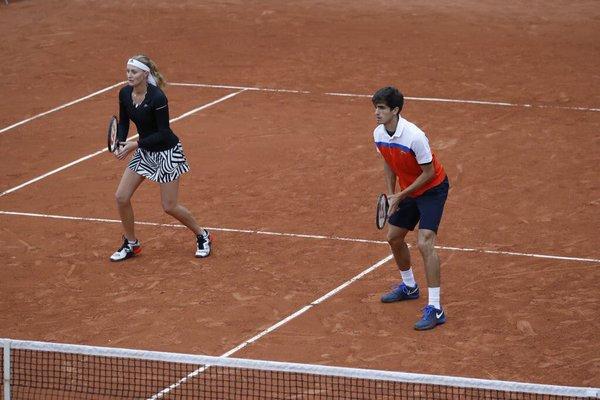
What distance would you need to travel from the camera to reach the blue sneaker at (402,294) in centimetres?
1071

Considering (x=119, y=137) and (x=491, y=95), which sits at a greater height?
(x=119, y=137)

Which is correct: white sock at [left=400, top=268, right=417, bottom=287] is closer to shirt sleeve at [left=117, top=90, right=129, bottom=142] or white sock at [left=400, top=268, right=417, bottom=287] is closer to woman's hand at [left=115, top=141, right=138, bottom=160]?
woman's hand at [left=115, top=141, right=138, bottom=160]

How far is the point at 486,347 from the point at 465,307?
926 mm

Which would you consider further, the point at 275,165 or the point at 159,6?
the point at 159,6

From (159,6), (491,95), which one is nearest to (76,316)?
(491,95)

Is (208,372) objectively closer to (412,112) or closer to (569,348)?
(569,348)

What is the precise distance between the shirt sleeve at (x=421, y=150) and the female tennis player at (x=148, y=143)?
107 inches

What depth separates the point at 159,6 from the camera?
24578 millimetres

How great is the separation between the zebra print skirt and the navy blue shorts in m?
2.38

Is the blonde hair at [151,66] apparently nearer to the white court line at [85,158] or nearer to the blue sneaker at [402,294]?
the blue sneaker at [402,294]

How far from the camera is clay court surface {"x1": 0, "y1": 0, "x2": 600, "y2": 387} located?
33.4 feet

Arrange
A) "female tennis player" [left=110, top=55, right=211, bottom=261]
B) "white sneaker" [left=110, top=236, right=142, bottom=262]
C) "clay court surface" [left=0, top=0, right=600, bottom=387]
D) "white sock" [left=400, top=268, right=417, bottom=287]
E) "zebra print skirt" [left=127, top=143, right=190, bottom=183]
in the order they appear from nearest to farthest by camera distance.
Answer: "clay court surface" [left=0, top=0, right=600, bottom=387], "white sock" [left=400, top=268, right=417, bottom=287], "female tennis player" [left=110, top=55, right=211, bottom=261], "zebra print skirt" [left=127, top=143, right=190, bottom=183], "white sneaker" [left=110, top=236, right=142, bottom=262]

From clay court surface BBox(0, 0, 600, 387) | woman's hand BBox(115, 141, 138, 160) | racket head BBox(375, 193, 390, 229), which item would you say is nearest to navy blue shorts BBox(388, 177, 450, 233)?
Answer: racket head BBox(375, 193, 390, 229)

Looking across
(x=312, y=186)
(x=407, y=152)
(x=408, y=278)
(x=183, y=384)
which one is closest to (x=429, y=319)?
(x=408, y=278)
